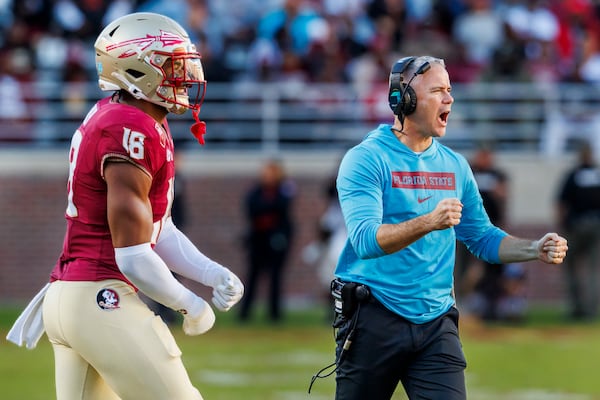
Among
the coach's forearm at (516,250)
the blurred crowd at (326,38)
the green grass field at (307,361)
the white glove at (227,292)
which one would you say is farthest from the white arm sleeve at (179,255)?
the blurred crowd at (326,38)

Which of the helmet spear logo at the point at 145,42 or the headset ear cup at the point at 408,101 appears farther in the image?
the headset ear cup at the point at 408,101

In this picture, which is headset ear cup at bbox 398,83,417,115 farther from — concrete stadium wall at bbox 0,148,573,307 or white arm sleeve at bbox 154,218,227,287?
concrete stadium wall at bbox 0,148,573,307

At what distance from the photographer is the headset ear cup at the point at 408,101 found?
5.60m

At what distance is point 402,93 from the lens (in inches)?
222

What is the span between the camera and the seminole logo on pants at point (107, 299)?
5023mm

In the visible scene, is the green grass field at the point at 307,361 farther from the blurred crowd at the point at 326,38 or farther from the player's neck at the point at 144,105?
the player's neck at the point at 144,105

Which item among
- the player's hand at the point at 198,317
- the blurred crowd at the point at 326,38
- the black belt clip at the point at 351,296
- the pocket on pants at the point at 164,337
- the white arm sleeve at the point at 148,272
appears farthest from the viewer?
the blurred crowd at the point at 326,38

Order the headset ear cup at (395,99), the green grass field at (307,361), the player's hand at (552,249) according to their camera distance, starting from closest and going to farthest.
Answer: the player's hand at (552,249), the headset ear cup at (395,99), the green grass field at (307,361)

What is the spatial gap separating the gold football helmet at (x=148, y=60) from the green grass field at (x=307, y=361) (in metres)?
5.20

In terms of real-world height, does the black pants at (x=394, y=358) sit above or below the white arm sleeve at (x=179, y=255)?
below

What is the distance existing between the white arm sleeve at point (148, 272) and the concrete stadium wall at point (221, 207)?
11738 millimetres

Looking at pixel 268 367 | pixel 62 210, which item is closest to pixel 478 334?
pixel 268 367

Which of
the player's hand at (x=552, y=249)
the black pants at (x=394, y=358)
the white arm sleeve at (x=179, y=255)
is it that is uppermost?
the player's hand at (x=552, y=249)

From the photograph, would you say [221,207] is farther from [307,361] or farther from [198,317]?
[198,317]
